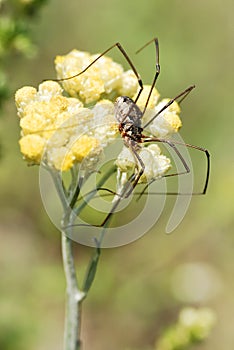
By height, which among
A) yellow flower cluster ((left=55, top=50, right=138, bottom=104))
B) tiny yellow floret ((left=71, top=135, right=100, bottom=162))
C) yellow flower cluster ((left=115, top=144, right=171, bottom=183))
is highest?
yellow flower cluster ((left=55, top=50, right=138, bottom=104))

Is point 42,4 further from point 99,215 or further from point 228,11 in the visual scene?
point 228,11

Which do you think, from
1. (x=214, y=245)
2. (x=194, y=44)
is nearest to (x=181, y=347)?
(x=214, y=245)

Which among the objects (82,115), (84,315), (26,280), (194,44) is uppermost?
(194,44)

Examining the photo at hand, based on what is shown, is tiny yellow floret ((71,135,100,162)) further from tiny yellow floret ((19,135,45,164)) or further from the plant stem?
the plant stem

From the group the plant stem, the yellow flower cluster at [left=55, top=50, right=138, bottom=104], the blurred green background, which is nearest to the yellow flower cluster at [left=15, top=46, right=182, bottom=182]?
the yellow flower cluster at [left=55, top=50, right=138, bottom=104]

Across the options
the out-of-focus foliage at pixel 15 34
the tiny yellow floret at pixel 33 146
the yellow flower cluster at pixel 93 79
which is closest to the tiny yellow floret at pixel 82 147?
the tiny yellow floret at pixel 33 146

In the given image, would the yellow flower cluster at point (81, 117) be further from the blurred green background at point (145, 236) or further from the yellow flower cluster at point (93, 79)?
the blurred green background at point (145, 236)

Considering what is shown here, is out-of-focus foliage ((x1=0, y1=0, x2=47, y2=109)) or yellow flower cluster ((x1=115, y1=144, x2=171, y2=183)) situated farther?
out-of-focus foliage ((x1=0, y1=0, x2=47, y2=109))
